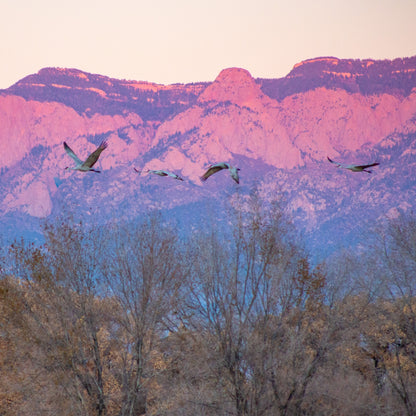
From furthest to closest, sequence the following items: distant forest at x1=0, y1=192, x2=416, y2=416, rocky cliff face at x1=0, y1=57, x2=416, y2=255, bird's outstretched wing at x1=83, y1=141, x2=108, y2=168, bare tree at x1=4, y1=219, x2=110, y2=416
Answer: rocky cliff face at x1=0, y1=57, x2=416, y2=255
distant forest at x1=0, y1=192, x2=416, y2=416
bare tree at x1=4, y1=219, x2=110, y2=416
bird's outstretched wing at x1=83, y1=141, x2=108, y2=168

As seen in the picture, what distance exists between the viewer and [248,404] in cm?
2556

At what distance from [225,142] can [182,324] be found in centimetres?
13369

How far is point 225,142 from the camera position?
6329 inches

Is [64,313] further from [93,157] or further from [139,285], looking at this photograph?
[93,157]

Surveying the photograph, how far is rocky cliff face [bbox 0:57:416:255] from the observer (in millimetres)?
143125

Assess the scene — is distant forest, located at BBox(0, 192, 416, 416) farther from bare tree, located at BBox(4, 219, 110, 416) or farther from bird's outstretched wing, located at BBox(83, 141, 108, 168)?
bird's outstretched wing, located at BBox(83, 141, 108, 168)

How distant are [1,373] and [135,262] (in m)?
7.43

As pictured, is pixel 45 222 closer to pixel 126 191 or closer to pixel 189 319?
pixel 189 319

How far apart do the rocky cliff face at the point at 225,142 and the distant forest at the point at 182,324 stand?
10439cm

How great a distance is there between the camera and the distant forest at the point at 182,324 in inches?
951

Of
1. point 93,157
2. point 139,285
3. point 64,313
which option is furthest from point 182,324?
point 93,157

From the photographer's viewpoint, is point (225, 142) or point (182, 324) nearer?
point (182, 324)

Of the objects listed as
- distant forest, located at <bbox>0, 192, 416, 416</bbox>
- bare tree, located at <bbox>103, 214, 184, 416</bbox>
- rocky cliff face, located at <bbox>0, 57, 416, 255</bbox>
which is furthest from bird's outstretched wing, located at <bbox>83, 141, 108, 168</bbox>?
rocky cliff face, located at <bbox>0, 57, 416, 255</bbox>

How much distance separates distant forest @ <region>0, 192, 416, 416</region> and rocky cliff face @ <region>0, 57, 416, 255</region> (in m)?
104
